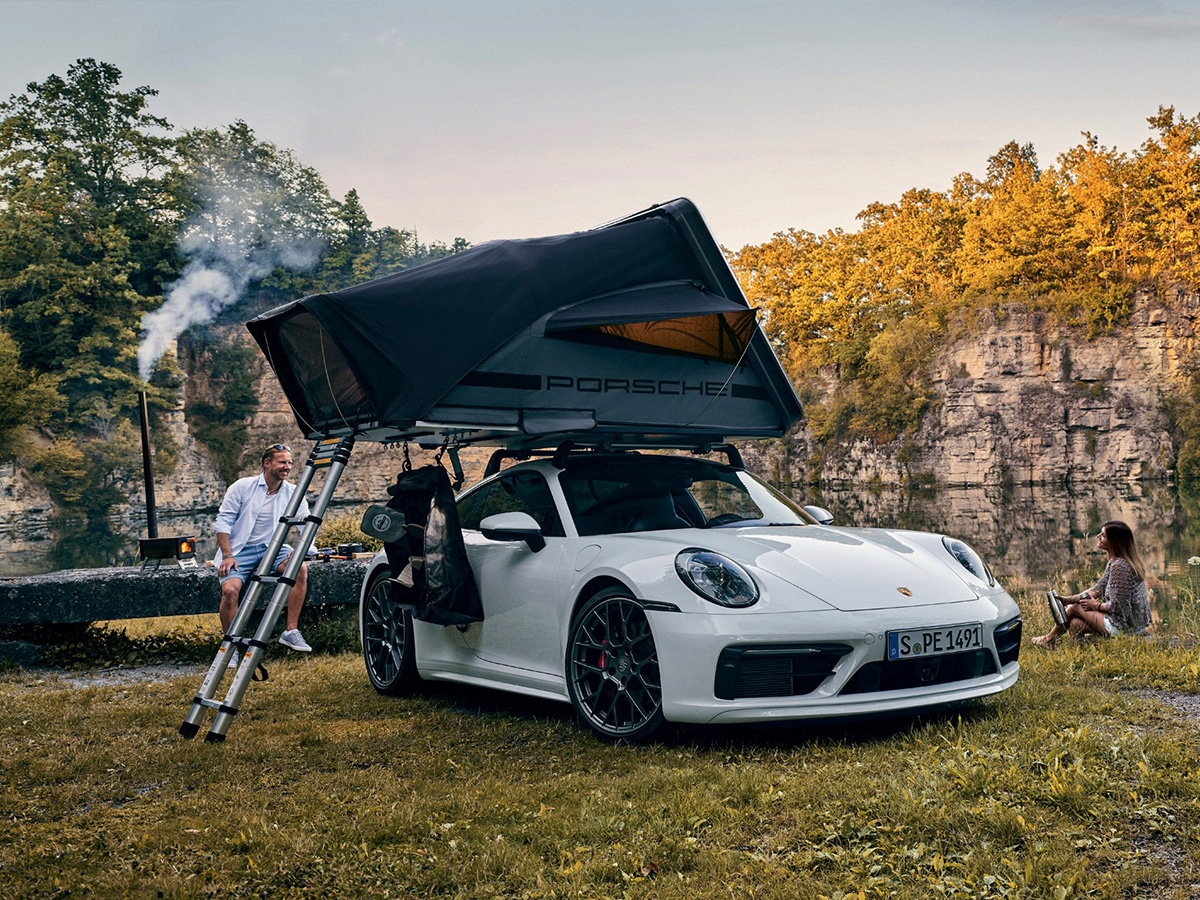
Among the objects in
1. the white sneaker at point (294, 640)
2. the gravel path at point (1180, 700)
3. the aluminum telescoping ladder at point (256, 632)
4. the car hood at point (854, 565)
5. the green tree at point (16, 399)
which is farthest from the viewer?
the green tree at point (16, 399)

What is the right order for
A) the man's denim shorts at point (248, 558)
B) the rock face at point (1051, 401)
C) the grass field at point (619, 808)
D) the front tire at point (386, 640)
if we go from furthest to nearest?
the rock face at point (1051, 401) < the man's denim shorts at point (248, 558) < the front tire at point (386, 640) < the grass field at point (619, 808)

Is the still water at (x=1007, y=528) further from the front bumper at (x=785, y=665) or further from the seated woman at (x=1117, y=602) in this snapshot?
the front bumper at (x=785, y=665)

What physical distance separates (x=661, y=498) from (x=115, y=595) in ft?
20.6

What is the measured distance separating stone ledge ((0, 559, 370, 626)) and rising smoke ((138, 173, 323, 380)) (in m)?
66.3

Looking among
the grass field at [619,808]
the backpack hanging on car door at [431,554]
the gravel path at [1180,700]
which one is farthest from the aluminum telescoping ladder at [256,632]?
the gravel path at [1180,700]

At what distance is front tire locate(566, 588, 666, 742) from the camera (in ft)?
19.1

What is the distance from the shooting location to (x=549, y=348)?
23.6 ft

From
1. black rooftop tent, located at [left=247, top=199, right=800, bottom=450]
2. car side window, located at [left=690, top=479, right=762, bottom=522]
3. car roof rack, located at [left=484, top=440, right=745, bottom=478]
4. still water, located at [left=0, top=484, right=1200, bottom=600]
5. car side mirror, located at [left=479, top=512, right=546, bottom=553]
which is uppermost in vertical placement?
black rooftop tent, located at [left=247, top=199, right=800, bottom=450]

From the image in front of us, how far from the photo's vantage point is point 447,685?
27.3 feet

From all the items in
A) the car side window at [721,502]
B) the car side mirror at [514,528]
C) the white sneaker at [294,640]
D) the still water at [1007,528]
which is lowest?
the still water at [1007,528]

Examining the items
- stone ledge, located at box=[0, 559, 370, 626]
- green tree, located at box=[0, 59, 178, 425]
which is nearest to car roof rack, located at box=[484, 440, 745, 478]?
stone ledge, located at box=[0, 559, 370, 626]

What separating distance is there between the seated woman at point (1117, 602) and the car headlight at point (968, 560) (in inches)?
117

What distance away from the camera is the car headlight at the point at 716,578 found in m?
5.64

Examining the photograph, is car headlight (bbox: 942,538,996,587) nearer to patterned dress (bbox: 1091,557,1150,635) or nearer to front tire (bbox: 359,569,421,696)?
patterned dress (bbox: 1091,557,1150,635)
